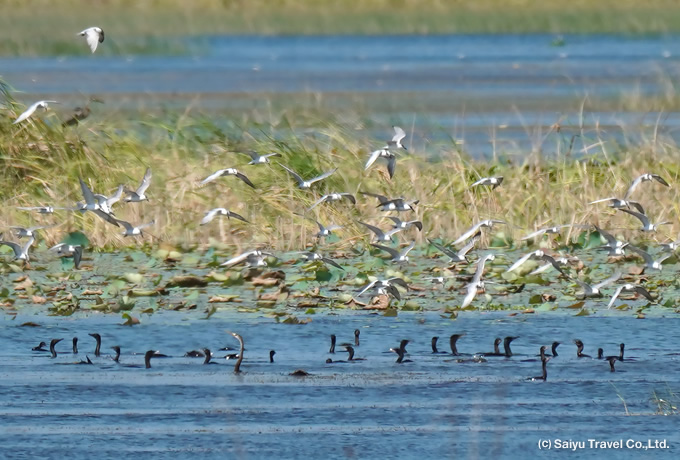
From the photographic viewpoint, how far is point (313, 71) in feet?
110

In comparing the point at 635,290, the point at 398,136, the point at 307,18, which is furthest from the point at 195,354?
the point at 307,18

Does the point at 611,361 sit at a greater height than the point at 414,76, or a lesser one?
lesser

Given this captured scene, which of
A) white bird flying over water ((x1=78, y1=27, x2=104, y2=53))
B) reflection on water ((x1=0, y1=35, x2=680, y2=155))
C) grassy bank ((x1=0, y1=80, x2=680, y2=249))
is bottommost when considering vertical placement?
grassy bank ((x1=0, y1=80, x2=680, y2=249))

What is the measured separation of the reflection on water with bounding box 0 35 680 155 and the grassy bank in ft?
16.5

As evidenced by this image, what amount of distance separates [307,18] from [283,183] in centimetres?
4036

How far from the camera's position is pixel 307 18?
51781 millimetres

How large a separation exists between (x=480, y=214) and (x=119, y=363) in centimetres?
495

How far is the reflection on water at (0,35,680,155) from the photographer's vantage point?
23719 millimetres

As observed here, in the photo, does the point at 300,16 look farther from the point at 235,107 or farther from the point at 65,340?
the point at 65,340

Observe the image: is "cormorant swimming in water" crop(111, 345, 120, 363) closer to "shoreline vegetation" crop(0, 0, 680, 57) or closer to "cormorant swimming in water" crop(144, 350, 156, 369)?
"cormorant swimming in water" crop(144, 350, 156, 369)

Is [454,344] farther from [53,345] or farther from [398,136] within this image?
[398,136]

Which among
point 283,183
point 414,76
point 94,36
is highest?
point 414,76

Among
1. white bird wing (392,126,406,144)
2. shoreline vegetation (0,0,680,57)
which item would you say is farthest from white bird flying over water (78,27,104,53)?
shoreline vegetation (0,0,680,57)

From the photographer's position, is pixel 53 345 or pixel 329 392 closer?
pixel 329 392
